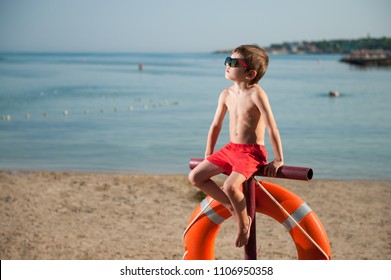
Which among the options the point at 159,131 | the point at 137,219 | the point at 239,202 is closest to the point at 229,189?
the point at 239,202

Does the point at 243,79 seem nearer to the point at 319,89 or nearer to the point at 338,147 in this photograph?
the point at 338,147

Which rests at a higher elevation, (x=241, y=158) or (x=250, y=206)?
(x=241, y=158)

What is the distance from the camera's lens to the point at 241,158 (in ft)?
7.66

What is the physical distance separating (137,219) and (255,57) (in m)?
3.18

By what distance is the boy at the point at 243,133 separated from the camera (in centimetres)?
232

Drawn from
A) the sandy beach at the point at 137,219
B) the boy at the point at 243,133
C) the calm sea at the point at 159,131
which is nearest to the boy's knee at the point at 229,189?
the boy at the point at 243,133

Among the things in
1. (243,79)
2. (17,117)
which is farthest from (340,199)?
(17,117)

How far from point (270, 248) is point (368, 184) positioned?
2.79 meters

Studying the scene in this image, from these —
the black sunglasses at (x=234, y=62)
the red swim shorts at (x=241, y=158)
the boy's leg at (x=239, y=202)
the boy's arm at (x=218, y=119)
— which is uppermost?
the black sunglasses at (x=234, y=62)

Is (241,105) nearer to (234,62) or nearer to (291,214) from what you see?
(234,62)

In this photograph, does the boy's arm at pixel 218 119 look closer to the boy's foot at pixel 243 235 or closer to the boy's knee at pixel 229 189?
the boy's knee at pixel 229 189

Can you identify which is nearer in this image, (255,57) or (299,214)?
(255,57)

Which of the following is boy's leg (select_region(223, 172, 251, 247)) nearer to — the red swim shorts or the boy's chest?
the red swim shorts

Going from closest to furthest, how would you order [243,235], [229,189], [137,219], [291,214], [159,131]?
1. [229,189]
2. [243,235]
3. [291,214]
4. [137,219]
5. [159,131]
